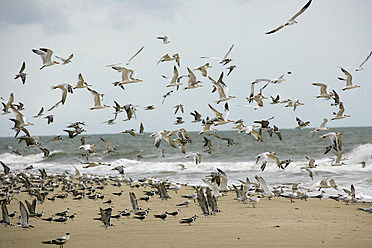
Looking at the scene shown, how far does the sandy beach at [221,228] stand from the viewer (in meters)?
7.71

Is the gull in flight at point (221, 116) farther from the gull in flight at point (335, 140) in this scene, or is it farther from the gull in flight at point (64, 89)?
the gull in flight at point (64, 89)

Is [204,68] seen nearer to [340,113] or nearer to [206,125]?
[206,125]

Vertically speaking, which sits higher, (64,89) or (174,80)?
(174,80)

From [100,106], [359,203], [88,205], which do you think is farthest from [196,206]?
[359,203]

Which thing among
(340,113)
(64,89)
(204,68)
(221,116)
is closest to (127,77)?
(64,89)

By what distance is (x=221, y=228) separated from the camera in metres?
8.92

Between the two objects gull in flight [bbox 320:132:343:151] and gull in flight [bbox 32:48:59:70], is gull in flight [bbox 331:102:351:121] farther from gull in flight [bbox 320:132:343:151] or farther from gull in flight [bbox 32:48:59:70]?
gull in flight [bbox 32:48:59:70]

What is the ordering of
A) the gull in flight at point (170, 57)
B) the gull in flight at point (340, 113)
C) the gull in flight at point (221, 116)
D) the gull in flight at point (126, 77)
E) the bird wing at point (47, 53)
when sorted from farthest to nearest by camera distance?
1. the gull in flight at point (170, 57)
2. the gull in flight at point (340, 113)
3. the gull in flight at point (221, 116)
4. the gull in flight at point (126, 77)
5. the bird wing at point (47, 53)

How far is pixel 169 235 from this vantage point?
325 inches

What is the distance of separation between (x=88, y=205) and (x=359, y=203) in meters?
9.14

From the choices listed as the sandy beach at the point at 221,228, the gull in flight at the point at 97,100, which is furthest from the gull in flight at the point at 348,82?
the gull in flight at the point at 97,100

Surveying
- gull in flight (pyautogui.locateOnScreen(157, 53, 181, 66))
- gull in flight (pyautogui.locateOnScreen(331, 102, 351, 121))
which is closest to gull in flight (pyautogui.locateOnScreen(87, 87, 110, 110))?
gull in flight (pyautogui.locateOnScreen(157, 53, 181, 66))

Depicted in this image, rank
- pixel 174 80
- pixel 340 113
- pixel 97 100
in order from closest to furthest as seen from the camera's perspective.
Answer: pixel 97 100 → pixel 340 113 → pixel 174 80

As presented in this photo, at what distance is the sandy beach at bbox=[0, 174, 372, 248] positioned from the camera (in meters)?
7.71
